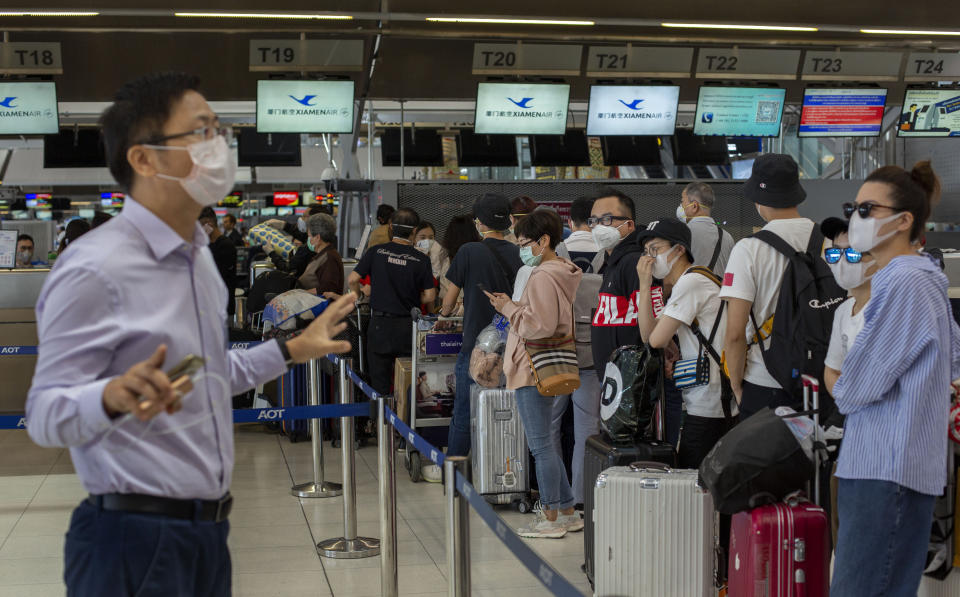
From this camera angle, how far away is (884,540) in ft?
9.17

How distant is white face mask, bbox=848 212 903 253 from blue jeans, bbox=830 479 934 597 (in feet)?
2.26

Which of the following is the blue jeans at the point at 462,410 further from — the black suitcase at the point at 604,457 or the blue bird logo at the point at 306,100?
the blue bird logo at the point at 306,100

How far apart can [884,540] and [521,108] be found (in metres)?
8.69

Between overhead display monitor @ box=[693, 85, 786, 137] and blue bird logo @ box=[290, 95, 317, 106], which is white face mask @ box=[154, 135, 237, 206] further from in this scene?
overhead display monitor @ box=[693, 85, 786, 137]

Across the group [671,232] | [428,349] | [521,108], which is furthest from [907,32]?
[671,232]

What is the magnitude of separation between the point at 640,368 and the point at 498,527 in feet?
5.70

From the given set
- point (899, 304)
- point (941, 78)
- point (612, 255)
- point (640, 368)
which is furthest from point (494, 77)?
point (899, 304)

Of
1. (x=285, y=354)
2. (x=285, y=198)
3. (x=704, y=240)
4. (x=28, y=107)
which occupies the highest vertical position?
(x=28, y=107)

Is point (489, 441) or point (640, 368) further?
point (489, 441)

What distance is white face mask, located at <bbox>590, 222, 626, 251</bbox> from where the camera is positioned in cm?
563

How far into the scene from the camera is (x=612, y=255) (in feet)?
17.0

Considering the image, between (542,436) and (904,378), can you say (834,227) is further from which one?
(542,436)

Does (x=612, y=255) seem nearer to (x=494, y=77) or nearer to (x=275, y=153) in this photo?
(x=494, y=77)

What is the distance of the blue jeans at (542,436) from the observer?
17.5 feet
